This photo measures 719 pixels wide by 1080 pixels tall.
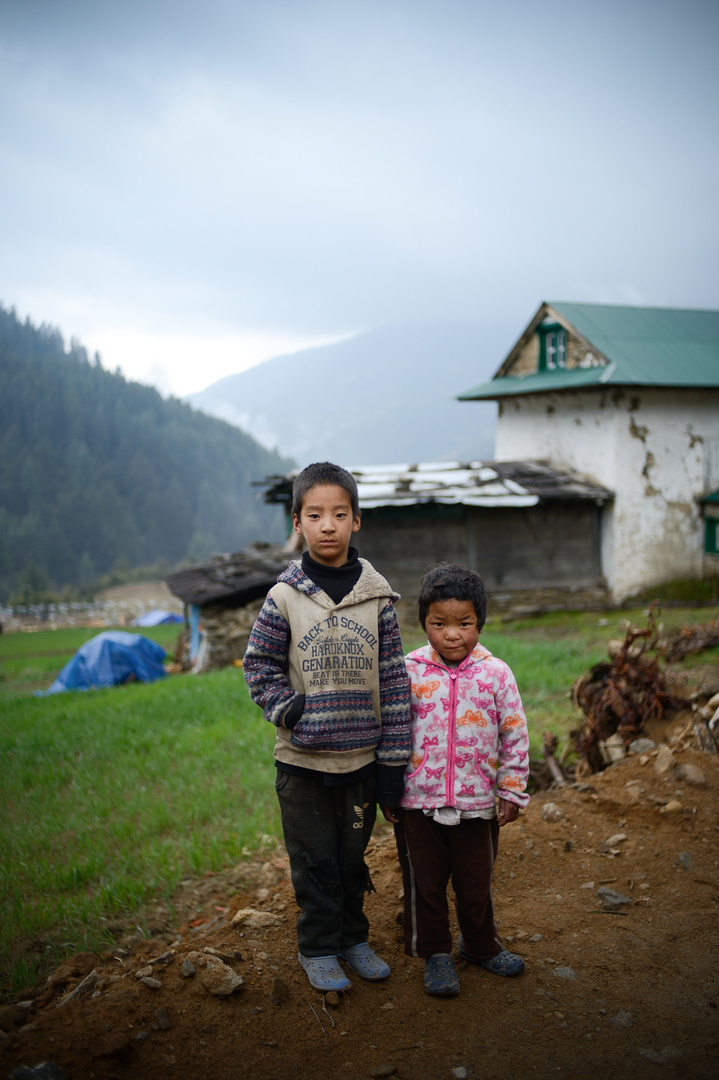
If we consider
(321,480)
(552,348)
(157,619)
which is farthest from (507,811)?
(157,619)

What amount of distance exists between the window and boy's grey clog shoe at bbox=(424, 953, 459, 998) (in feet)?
51.6

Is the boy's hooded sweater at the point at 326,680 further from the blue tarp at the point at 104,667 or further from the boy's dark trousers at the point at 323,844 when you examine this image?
the blue tarp at the point at 104,667

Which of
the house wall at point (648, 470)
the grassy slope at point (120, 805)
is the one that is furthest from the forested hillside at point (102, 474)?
the grassy slope at point (120, 805)

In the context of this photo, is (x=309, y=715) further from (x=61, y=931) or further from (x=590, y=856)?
(x=61, y=931)

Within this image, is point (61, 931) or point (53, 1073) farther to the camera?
point (61, 931)

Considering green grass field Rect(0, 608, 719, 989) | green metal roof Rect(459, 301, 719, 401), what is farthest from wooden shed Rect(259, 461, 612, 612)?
green grass field Rect(0, 608, 719, 989)

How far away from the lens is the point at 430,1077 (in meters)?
2.07

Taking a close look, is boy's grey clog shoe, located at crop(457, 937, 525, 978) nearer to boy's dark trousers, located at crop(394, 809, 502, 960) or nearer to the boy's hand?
boy's dark trousers, located at crop(394, 809, 502, 960)

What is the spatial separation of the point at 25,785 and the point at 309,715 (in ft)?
17.1

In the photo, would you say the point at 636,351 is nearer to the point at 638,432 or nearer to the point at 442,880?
the point at 638,432

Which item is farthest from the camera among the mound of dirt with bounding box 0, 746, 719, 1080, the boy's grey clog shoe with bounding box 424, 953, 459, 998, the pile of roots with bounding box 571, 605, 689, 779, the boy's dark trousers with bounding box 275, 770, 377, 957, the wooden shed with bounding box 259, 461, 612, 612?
the wooden shed with bounding box 259, 461, 612, 612

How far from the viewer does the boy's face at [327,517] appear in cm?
246

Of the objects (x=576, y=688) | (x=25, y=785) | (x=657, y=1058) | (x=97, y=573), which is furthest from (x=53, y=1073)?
(x=97, y=573)

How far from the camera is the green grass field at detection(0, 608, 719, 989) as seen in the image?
12.9 feet
